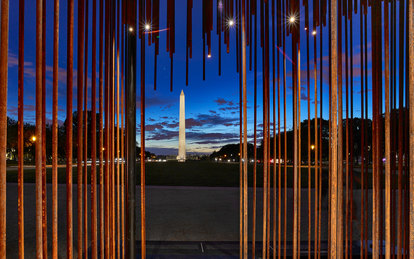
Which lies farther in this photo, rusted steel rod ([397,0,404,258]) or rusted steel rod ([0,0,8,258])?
rusted steel rod ([397,0,404,258])

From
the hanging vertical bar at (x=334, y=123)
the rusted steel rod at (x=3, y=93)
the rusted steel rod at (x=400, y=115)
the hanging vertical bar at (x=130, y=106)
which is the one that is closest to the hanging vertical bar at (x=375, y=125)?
the rusted steel rod at (x=400, y=115)

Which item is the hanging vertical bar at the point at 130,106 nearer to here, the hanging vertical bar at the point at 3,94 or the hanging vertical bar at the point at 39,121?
the hanging vertical bar at the point at 39,121

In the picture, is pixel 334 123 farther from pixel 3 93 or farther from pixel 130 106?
pixel 3 93

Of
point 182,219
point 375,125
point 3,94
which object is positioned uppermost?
point 3,94

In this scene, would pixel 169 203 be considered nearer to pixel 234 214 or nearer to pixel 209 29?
pixel 234 214

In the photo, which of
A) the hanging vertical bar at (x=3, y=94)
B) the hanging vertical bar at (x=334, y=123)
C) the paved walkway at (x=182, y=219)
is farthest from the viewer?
the paved walkway at (x=182, y=219)

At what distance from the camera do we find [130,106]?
1.77m

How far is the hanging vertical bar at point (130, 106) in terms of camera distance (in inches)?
69.6

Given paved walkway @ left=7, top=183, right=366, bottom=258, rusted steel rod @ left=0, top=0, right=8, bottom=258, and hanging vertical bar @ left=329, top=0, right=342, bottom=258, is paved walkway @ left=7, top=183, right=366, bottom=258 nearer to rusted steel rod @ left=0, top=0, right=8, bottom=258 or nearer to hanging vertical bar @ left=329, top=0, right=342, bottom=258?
hanging vertical bar @ left=329, top=0, right=342, bottom=258

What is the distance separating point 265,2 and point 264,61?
0.46 m

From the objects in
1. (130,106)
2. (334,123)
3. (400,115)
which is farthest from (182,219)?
(400,115)

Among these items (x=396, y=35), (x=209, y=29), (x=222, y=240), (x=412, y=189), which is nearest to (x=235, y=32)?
(x=209, y=29)

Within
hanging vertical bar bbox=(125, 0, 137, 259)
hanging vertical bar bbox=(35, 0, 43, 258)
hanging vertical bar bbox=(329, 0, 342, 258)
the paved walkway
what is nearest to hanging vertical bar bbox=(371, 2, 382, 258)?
hanging vertical bar bbox=(329, 0, 342, 258)

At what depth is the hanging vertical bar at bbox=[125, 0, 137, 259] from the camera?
177 cm
